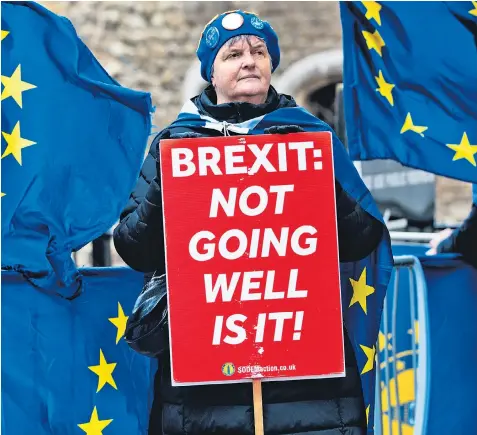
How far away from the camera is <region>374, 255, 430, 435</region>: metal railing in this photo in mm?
Answer: 4320

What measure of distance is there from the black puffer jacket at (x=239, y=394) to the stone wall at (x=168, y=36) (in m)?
10.0

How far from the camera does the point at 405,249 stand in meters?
5.46

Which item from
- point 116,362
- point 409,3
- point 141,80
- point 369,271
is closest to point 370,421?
point 369,271

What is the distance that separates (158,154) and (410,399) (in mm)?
2300

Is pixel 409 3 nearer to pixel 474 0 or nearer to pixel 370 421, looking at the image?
pixel 474 0

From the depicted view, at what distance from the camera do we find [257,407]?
2.77 meters

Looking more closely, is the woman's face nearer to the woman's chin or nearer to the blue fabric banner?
the woman's chin

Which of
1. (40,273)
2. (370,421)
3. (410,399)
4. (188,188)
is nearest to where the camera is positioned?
(188,188)

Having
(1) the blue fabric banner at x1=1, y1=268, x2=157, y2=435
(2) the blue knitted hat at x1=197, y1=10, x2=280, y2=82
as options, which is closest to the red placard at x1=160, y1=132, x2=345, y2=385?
(2) the blue knitted hat at x1=197, y1=10, x2=280, y2=82

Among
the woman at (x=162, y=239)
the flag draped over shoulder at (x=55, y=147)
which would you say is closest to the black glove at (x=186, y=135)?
the woman at (x=162, y=239)

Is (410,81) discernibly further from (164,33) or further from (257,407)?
(164,33)

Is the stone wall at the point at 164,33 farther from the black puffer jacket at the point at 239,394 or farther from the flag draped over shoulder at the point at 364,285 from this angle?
the black puffer jacket at the point at 239,394

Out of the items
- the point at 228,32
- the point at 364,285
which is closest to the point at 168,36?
the point at 364,285

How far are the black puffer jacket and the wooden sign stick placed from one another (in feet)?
0.12
